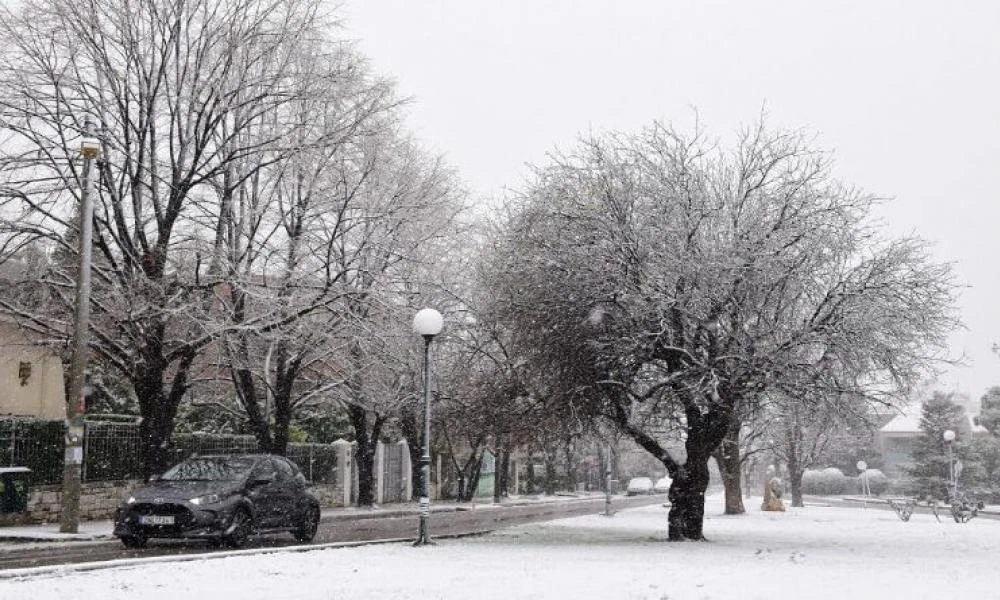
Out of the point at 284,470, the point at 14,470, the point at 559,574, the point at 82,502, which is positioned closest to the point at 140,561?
the point at 559,574

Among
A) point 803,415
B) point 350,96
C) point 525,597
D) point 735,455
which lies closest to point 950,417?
A: point 735,455

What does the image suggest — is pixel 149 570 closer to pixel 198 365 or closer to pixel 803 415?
pixel 803 415

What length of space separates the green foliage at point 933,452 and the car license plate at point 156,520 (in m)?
50.9

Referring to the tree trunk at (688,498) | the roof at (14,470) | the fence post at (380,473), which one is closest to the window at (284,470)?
the roof at (14,470)

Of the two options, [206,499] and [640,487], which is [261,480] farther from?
[640,487]

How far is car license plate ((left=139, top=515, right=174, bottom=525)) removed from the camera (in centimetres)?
1548

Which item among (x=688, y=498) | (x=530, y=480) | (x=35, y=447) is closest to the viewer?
(x=688, y=498)

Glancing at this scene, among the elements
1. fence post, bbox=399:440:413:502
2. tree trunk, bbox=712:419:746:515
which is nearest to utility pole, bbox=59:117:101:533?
tree trunk, bbox=712:419:746:515

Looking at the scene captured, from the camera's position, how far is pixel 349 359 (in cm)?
2933

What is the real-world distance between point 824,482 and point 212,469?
7473cm

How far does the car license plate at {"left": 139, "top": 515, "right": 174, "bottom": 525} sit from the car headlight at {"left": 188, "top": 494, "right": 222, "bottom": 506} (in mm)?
401

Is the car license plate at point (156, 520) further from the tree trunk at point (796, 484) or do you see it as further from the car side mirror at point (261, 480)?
the tree trunk at point (796, 484)

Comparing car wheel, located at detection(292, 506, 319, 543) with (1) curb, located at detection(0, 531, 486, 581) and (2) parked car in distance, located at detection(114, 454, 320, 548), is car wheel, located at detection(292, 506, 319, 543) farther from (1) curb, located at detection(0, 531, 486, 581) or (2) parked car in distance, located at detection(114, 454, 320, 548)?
(1) curb, located at detection(0, 531, 486, 581)

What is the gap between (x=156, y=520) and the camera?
15.6 metres
